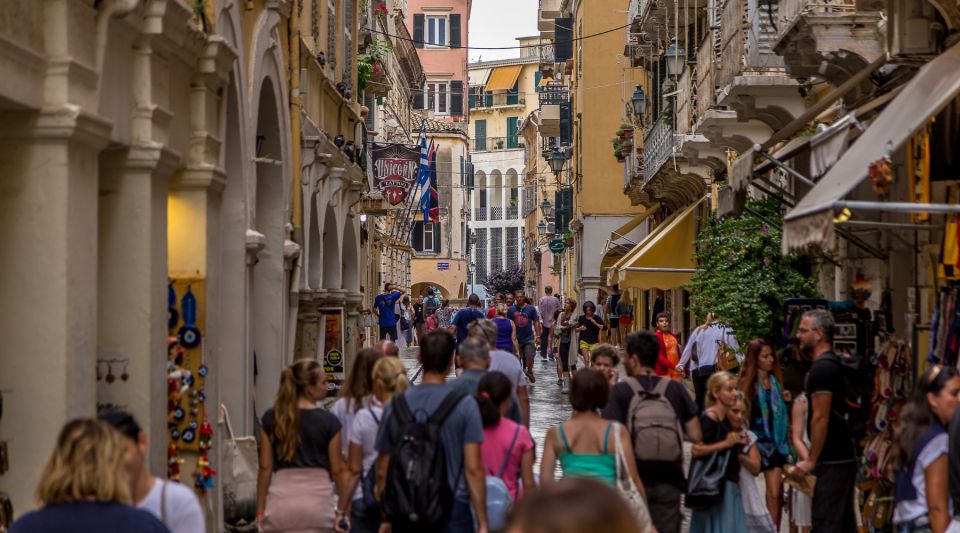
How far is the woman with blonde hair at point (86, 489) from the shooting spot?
16.1 ft

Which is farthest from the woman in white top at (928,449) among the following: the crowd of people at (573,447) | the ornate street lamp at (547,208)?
the ornate street lamp at (547,208)

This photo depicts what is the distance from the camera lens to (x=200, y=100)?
11.9 m

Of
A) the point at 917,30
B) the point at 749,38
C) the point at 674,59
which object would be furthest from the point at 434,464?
the point at 674,59

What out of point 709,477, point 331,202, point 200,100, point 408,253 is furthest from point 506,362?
point 408,253

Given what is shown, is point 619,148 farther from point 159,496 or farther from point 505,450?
point 159,496

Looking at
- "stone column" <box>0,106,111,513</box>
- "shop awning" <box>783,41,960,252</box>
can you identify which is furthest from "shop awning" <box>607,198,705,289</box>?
"stone column" <box>0,106,111,513</box>

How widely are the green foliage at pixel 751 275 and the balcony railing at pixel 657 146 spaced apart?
38.3ft

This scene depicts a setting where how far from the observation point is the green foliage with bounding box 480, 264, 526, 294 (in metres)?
100

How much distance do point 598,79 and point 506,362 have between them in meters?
35.6

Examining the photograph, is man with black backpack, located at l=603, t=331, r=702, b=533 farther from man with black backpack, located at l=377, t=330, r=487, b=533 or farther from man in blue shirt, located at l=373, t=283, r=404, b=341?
man in blue shirt, located at l=373, t=283, r=404, b=341

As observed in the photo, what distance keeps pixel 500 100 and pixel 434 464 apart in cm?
10144

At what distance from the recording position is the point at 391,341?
1312cm

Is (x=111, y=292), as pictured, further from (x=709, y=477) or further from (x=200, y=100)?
(x=709, y=477)

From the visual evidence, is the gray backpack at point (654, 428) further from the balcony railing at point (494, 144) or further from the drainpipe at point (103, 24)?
the balcony railing at point (494, 144)
